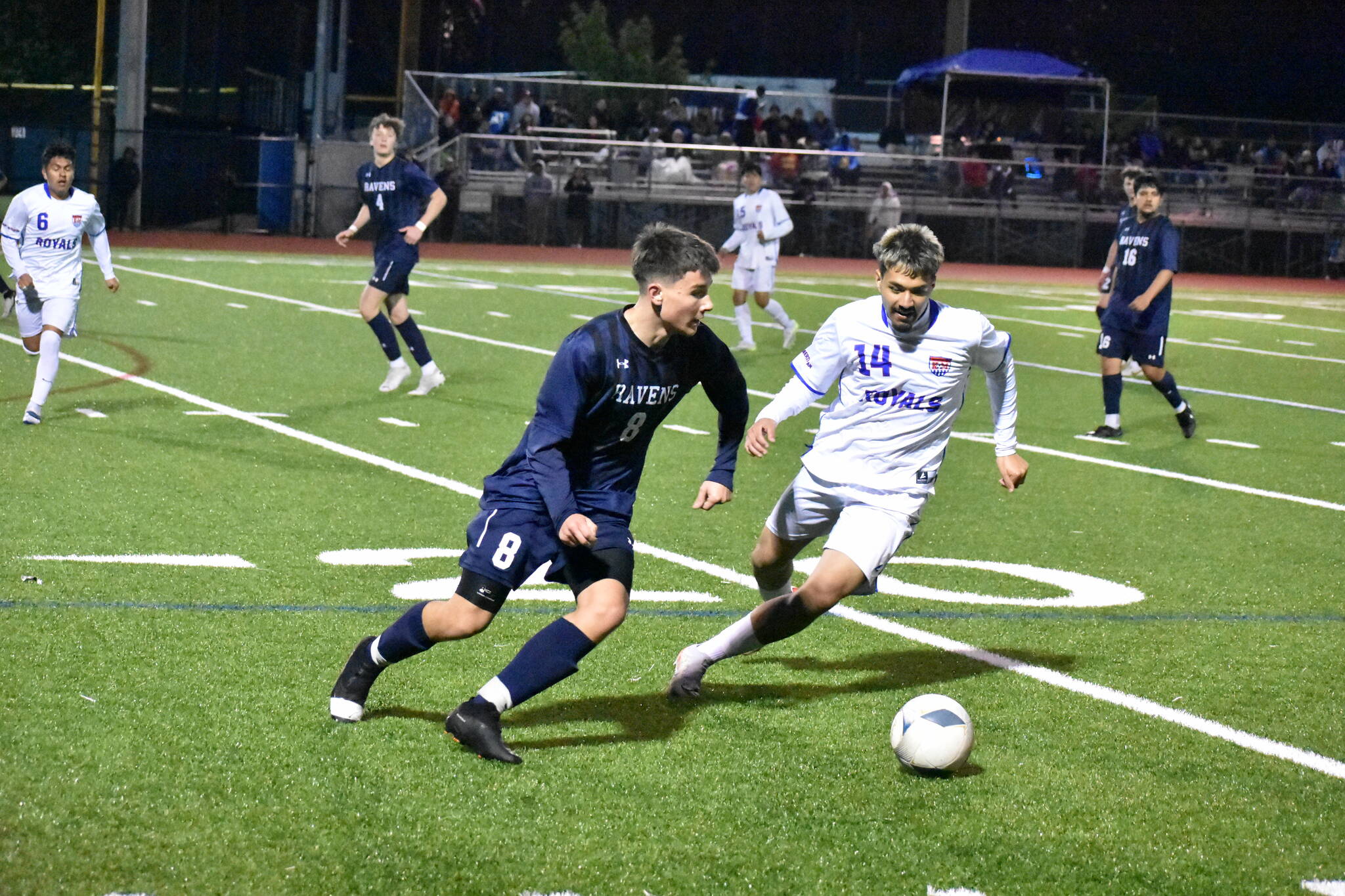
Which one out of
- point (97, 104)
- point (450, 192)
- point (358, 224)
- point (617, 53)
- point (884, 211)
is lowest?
point (358, 224)

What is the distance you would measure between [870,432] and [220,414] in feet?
23.3

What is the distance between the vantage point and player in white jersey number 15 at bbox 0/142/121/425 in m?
11.1

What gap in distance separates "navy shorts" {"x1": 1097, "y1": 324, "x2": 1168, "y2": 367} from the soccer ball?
8.12m

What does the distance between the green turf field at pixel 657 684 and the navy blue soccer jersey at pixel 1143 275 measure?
1.09 metres

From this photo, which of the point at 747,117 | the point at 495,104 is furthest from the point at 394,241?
the point at 747,117

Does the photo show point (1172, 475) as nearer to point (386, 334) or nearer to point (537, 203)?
point (386, 334)

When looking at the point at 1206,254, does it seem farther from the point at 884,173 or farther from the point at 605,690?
the point at 605,690

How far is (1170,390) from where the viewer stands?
1291 centimetres

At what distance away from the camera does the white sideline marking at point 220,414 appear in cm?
1177

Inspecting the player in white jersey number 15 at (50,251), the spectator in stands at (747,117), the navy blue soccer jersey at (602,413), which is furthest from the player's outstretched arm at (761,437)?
the spectator in stands at (747,117)

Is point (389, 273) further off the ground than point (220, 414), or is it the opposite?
point (389, 273)

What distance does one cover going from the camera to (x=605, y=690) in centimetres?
589

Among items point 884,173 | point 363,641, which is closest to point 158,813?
point 363,641

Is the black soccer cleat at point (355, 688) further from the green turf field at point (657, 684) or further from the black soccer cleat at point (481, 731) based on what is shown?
the black soccer cleat at point (481, 731)
